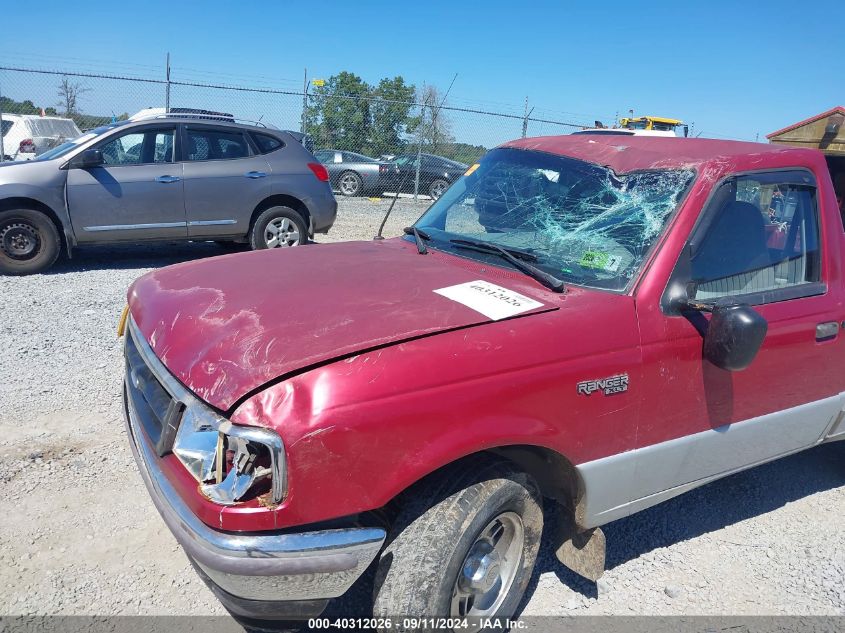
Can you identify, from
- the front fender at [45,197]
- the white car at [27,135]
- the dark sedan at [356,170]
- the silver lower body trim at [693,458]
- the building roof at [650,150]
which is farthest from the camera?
the dark sedan at [356,170]

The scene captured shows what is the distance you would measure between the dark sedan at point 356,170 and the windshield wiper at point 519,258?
14467mm

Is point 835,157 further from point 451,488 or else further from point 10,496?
point 10,496

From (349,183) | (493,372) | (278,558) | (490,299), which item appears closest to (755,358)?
(490,299)

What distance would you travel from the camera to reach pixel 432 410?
204 cm

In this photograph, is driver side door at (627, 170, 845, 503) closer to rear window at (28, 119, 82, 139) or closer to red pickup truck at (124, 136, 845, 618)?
red pickup truck at (124, 136, 845, 618)

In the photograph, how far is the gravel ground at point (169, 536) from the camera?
109 inches

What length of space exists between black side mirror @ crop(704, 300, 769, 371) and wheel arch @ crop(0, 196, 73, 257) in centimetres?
712

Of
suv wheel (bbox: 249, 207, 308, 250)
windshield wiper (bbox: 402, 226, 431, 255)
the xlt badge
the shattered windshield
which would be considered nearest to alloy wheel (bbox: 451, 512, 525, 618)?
the xlt badge

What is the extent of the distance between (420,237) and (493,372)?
147 cm

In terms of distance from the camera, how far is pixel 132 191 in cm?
760

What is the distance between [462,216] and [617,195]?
0.88 metres

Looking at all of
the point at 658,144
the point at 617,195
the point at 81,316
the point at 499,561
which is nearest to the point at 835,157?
the point at 658,144

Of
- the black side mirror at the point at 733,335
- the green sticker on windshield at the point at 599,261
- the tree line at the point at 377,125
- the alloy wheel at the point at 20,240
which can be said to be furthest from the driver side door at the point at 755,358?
the tree line at the point at 377,125

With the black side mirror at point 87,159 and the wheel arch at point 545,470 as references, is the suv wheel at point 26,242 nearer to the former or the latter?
the black side mirror at point 87,159
